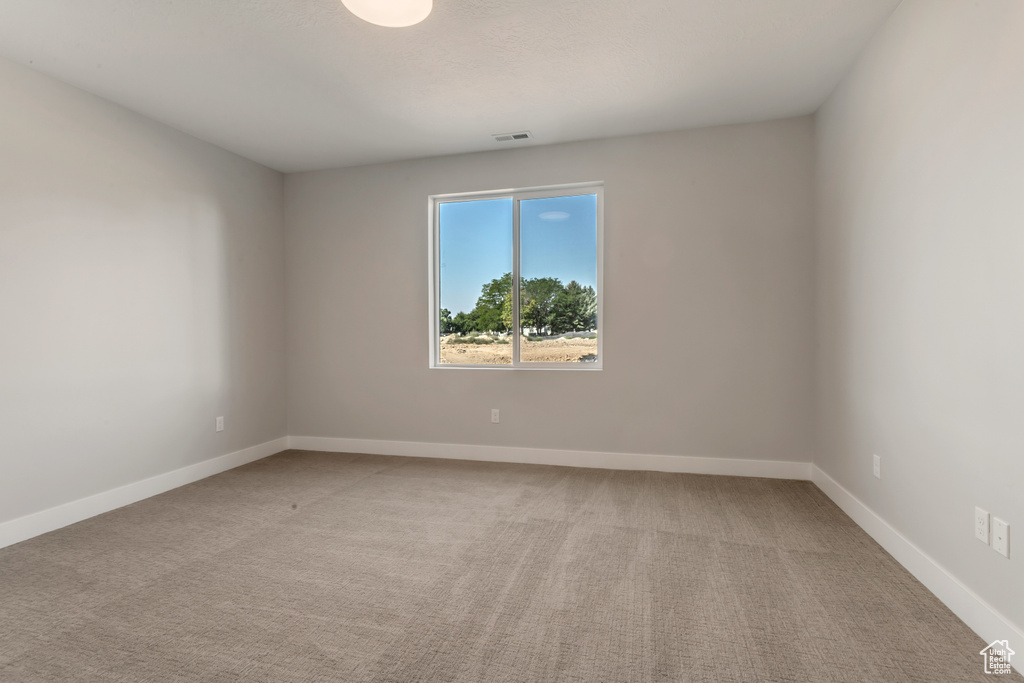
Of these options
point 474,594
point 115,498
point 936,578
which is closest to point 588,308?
point 474,594

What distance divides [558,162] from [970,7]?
2.64m

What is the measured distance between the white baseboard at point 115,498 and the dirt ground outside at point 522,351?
6.21 feet

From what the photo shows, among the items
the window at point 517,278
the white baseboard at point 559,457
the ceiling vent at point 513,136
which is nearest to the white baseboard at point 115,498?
the white baseboard at point 559,457

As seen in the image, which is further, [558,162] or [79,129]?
[558,162]

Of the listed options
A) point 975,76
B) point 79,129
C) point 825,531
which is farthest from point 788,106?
point 79,129

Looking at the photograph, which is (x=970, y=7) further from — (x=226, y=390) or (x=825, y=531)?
(x=226, y=390)

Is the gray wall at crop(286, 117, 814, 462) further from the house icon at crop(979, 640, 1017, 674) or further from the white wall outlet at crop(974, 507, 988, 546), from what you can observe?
the house icon at crop(979, 640, 1017, 674)

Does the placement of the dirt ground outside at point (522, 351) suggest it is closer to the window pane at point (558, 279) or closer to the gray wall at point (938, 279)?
the window pane at point (558, 279)

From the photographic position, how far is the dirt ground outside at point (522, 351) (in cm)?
425

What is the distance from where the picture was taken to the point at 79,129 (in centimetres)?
309

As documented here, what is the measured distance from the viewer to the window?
423 centimetres

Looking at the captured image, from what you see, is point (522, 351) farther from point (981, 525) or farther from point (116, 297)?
point (981, 525)

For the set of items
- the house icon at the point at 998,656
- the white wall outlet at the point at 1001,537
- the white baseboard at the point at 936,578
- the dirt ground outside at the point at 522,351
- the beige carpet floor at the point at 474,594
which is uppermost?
the dirt ground outside at the point at 522,351

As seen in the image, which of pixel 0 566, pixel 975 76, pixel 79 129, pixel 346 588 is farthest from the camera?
pixel 79 129
